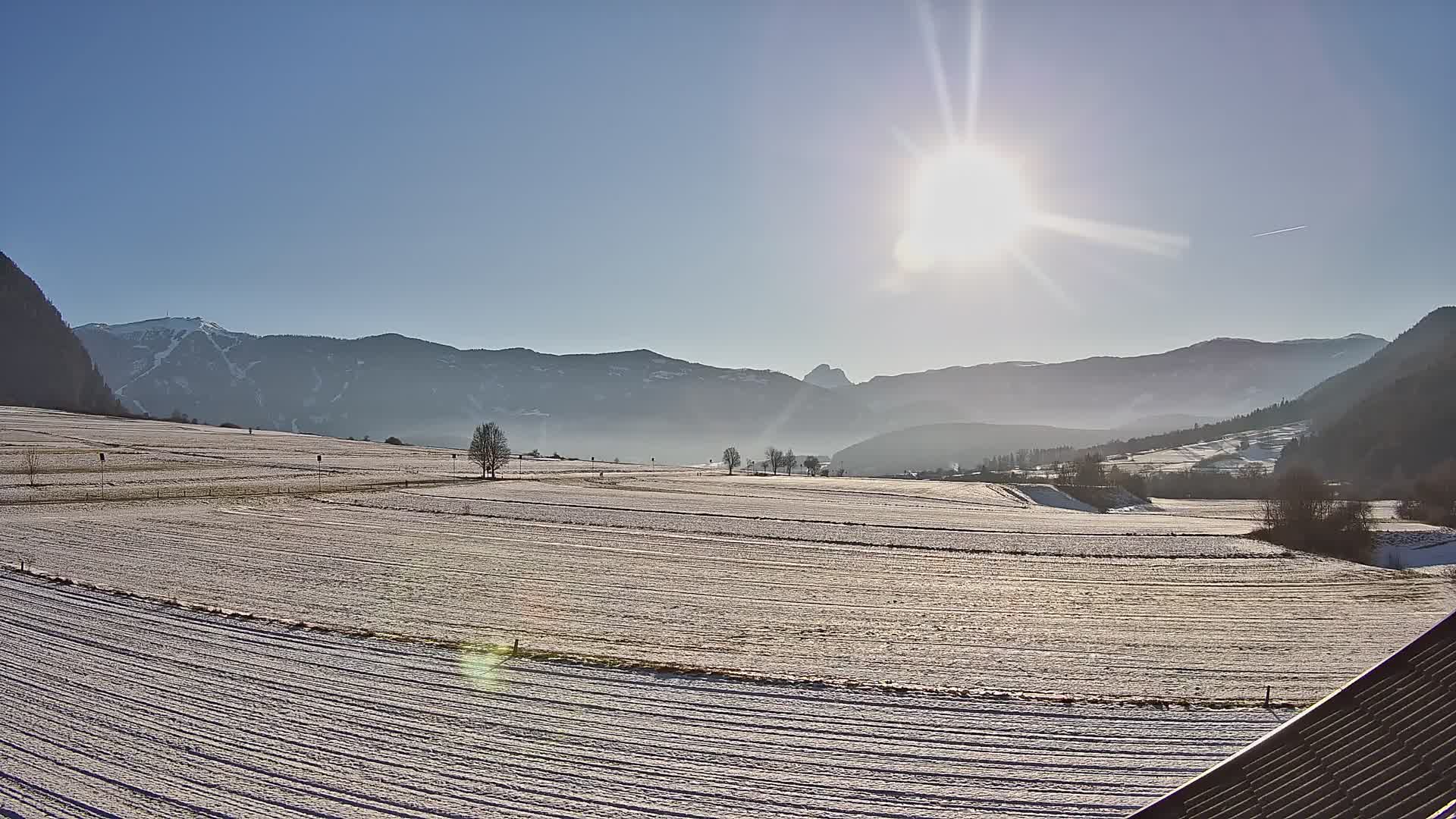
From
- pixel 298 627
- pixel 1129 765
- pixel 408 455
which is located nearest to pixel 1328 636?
pixel 1129 765

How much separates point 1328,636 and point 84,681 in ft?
117

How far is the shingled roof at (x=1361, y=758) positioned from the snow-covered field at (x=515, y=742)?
736cm

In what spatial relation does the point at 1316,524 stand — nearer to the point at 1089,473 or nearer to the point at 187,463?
the point at 1089,473

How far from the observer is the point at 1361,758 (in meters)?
4.47

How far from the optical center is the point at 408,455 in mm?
118625

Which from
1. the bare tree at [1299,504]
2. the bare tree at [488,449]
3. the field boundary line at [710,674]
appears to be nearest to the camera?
the field boundary line at [710,674]

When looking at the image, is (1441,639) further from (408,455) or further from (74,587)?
(408,455)

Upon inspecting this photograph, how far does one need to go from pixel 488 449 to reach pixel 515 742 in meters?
83.6

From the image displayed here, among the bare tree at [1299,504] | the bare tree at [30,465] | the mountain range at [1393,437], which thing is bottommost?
the bare tree at [30,465]

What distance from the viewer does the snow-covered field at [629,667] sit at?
12008 millimetres

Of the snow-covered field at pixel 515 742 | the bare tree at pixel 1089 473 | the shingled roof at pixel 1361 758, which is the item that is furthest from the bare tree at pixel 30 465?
the bare tree at pixel 1089 473

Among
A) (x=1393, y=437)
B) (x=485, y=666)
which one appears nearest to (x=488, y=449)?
(x=485, y=666)

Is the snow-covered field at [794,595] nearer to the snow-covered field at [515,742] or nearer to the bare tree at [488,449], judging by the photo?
the snow-covered field at [515,742]

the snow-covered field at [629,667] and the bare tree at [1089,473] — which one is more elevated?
the bare tree at [1089,473]
